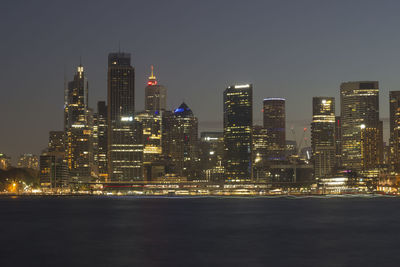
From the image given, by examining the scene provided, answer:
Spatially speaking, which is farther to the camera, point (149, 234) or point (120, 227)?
point (120, 227)

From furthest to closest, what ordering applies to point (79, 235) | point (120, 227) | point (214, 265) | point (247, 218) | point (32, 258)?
point (247, 218)
point (120, 227)
point (79, 235)
point (32, 258)
point (214, 265)

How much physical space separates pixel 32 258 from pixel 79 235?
25921mm

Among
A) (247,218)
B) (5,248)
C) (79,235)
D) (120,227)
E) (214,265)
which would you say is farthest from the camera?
(247,218)

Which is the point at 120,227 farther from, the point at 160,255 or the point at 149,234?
the point at 160,255

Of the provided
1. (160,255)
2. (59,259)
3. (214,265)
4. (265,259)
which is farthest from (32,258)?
(265,259)

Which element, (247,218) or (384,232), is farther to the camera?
(247,218)

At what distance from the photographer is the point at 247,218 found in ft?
462

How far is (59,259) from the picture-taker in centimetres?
7425

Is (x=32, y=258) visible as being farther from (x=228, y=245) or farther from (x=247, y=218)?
(x=247, y=218)

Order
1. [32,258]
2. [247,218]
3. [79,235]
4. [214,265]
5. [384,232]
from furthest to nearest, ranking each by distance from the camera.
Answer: [247,218] → [384,232] → [79,235] → [32,258] → [214,265]

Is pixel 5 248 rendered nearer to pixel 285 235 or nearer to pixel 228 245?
pixel 228 245

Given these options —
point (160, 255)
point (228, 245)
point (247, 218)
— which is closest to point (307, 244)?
point (228, 245)

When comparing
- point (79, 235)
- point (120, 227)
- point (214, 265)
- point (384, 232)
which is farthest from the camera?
point (120, 227)

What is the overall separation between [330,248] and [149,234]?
31075 mm
